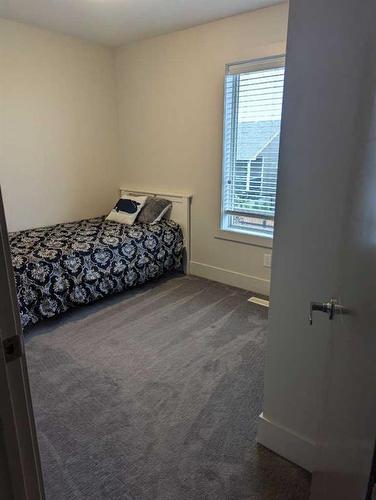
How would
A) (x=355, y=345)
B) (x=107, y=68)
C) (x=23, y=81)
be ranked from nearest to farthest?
(x=355, y=345)
(x=23, y=81)
(x=107, y=68)

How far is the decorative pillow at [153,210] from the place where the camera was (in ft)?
12.0

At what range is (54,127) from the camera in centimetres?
358

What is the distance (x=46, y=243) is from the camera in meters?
2.93

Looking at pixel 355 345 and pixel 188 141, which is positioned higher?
pixel 188 141

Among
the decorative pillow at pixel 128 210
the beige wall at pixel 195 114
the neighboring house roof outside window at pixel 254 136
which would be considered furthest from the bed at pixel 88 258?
the neighboring house roof outside window at pixel 254 136

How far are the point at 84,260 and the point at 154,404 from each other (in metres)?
1.42

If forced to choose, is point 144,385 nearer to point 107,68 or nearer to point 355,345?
point 355,345

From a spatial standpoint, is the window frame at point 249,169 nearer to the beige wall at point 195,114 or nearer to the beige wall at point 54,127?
the beige wall at point 195,114

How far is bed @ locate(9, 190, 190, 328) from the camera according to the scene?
2.55 m

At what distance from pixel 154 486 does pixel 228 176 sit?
2.63m

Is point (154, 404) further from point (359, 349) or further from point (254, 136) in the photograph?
point (254, 136)

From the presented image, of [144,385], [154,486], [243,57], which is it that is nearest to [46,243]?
[144,385]

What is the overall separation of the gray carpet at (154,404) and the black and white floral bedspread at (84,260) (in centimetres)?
21

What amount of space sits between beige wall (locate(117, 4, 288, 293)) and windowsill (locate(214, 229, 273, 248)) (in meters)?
0.06
